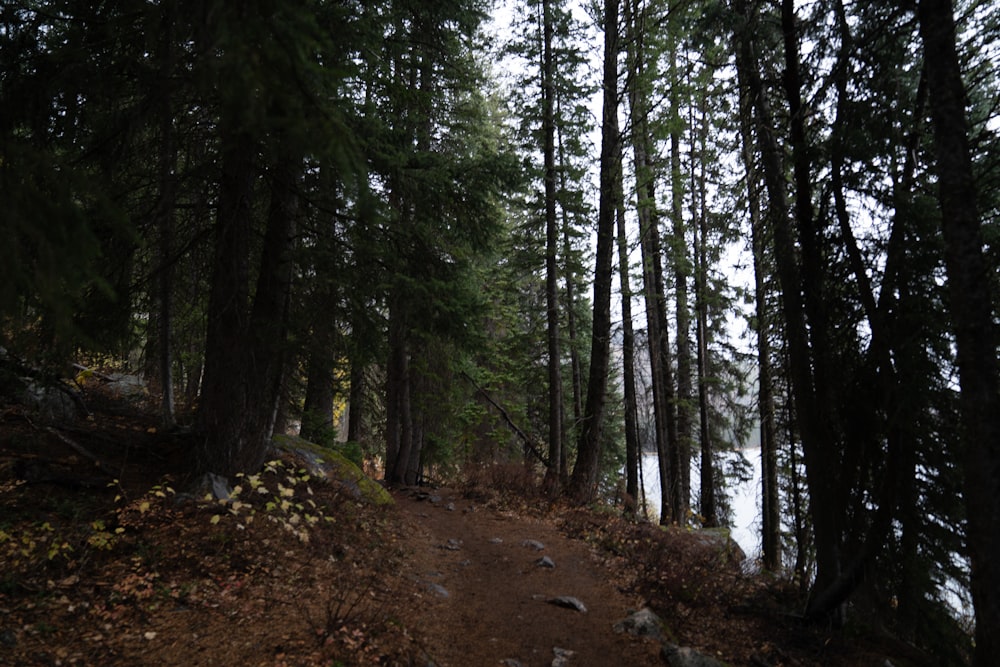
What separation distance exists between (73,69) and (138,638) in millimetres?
5148

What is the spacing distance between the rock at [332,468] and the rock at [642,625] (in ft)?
16.8

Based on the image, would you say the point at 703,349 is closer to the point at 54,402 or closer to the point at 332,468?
the point at 332,468

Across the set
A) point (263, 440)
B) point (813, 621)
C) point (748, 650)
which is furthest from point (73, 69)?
point (813, 621)

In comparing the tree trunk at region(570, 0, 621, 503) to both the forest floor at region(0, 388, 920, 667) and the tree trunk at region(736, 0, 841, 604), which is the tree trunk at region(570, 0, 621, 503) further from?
the tree trunk at region(736, 0, 841, 604)

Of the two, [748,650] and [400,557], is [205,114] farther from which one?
[748,650]

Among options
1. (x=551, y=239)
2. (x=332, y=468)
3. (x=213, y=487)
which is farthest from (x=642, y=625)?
(x=551, y=239)

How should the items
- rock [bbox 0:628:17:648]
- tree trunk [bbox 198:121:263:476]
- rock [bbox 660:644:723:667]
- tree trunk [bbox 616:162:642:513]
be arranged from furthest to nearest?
tree trunk [bbox 616:162:642:513] < tree trunk [bbox 198:121:263:476] < rock [bbox 660:644:723:667] < rock [bbox 0:628:17:648]

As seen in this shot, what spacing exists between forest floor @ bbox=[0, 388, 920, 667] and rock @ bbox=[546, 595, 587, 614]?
0.25ft

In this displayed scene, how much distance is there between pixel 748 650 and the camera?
6.09 metres

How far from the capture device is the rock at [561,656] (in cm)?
536

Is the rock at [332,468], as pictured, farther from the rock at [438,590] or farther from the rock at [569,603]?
the rock at [569,603]

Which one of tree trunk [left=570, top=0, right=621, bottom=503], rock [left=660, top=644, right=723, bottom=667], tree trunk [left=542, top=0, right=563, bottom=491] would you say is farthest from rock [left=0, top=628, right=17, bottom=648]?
tree trunk [left=542, top=0, right=563, bottom=491]

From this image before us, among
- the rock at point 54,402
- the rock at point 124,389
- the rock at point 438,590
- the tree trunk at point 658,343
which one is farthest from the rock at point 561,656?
the tree trunk at point 658,343

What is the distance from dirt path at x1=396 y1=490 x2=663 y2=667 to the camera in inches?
218
